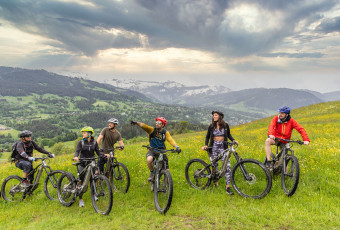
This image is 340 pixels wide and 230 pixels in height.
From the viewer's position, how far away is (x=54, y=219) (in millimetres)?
8039

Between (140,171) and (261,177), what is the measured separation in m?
6.63

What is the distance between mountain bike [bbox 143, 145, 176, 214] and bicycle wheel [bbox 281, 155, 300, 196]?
14.6ft

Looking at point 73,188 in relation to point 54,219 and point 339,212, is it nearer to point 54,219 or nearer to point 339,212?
point 54,219

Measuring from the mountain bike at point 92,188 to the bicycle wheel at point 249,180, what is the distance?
5108mm

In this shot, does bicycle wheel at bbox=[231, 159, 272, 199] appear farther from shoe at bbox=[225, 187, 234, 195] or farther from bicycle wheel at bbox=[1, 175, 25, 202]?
bicycle wheel at bbox=[1, 175, 25, 202]

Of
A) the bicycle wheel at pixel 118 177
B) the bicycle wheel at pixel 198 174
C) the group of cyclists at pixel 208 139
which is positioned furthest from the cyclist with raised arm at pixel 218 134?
the bicycle wheel at pixel 118 177

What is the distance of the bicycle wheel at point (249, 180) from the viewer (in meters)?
7.58

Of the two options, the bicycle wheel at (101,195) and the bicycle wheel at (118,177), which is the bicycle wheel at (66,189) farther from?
the bicycle wheel at (118,177)

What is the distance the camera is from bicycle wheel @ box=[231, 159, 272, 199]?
7.58m

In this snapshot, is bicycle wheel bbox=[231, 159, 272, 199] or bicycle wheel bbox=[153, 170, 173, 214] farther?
bicycle wheel bbox=[231, 159, 272, 199]

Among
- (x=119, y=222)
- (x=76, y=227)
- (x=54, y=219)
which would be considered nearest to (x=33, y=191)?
(x=54, y=219)

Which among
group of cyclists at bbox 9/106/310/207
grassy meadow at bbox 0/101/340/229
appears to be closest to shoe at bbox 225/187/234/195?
group of cyclists at bbox 9/106/310/207

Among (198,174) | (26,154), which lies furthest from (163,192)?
(26,154)

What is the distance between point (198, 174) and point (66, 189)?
6.24 meters
